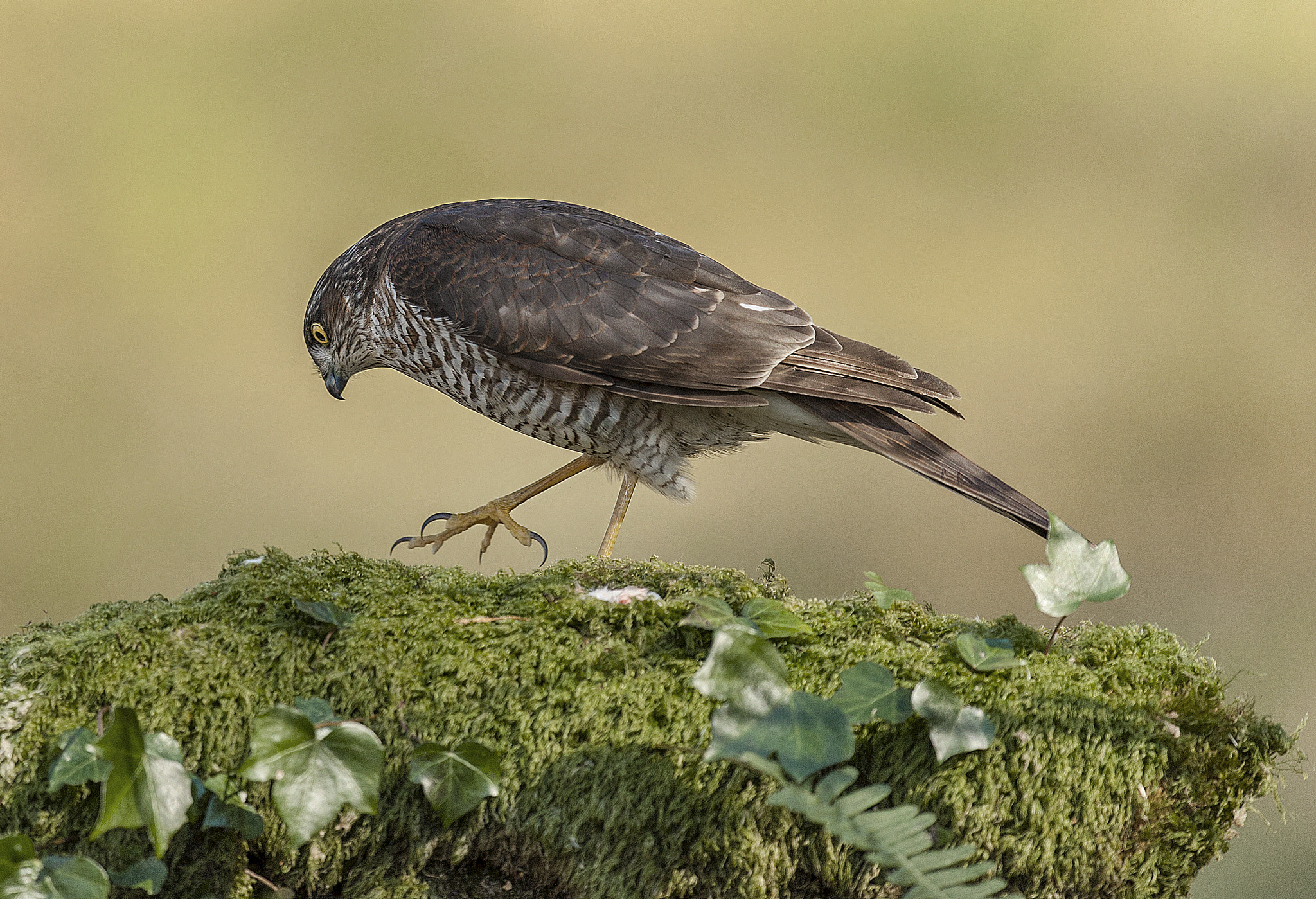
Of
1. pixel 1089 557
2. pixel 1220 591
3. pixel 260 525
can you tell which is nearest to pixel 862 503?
pixel 1220 591

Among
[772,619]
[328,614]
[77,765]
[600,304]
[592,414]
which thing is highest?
[600,304]

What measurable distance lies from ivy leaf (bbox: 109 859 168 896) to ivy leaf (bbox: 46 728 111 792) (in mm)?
160

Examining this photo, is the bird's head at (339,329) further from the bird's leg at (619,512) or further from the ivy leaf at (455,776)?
the ivy leaf at (455,776)

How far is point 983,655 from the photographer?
6.32 ft

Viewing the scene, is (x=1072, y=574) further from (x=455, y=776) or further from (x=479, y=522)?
(x=479, y=522)

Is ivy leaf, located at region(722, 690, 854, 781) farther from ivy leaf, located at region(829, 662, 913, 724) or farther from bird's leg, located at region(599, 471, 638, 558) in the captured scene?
bird's leg, located at region(599, 471, 638, 558)

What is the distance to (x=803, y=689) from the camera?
195cm

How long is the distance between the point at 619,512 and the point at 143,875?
2452mm

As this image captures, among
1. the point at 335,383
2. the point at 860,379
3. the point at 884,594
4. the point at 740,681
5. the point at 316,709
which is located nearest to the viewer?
the point at 740,681

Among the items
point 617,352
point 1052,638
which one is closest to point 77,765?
point 1052,638

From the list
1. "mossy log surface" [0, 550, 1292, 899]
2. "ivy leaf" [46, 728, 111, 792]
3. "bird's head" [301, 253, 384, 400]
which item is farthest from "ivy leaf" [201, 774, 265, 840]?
"bird's head" [301, 253, 384, 400]

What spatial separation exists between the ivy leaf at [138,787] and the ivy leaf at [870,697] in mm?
1098

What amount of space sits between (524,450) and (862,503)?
2.86m

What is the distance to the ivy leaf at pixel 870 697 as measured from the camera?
1.77 m
